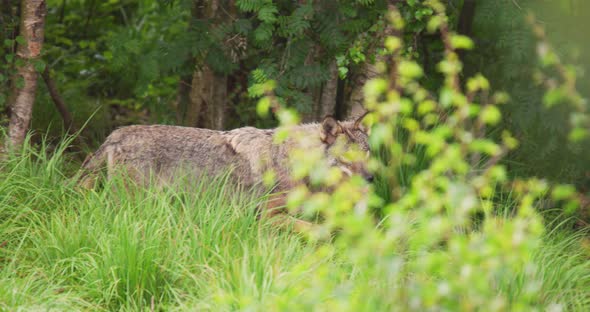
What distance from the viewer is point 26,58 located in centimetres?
689

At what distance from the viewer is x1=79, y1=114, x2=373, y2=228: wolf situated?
6137mm

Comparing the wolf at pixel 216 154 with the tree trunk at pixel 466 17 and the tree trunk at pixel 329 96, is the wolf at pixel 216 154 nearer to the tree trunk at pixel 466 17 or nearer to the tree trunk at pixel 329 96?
the tree trunk at pixel 329 96

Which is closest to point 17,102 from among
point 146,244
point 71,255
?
point 71,255

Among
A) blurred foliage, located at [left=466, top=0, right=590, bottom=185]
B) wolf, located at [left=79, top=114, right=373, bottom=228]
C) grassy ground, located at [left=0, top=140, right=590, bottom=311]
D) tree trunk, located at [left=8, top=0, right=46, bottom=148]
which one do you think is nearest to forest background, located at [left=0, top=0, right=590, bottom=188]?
blurred foliage, located at [left=466, top=0, right=590, bottom=185]

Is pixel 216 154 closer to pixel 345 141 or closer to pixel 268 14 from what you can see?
pixel 345 141

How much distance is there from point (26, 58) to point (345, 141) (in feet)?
10.3

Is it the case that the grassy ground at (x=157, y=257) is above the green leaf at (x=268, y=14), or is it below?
below

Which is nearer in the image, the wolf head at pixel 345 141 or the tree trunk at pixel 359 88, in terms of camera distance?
the wolf head at pixel 345 141

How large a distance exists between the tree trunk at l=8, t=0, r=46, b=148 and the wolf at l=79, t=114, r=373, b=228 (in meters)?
0.95

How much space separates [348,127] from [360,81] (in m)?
1.60

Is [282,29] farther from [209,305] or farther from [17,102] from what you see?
[209,305]

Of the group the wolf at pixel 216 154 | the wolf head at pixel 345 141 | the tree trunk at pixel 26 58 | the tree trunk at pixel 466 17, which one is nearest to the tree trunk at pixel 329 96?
the wolf at pixel 216 154

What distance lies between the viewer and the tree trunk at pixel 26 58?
689 cm

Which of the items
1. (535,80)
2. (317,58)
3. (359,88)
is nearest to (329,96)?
(359,88)
